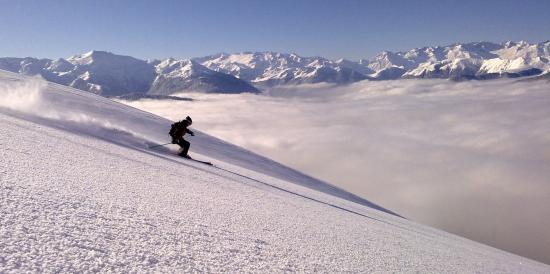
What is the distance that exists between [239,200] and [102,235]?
418 cm

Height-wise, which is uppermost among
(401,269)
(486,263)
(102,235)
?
(102,235)

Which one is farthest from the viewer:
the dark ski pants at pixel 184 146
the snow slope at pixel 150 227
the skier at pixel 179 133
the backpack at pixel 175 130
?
the backpack at pixel 175 130

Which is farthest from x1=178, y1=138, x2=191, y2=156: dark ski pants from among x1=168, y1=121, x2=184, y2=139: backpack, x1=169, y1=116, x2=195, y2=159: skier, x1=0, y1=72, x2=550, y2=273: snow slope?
x1=0, y1=72, x2=550, y2=273: snow slope

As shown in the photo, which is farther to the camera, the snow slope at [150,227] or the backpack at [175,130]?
the backpack at [175,130]

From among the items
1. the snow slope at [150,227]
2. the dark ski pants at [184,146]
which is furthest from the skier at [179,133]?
the snow slope at [150,227]

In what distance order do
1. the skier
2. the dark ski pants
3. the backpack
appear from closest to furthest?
the dark ski pants < the skier < the backpack

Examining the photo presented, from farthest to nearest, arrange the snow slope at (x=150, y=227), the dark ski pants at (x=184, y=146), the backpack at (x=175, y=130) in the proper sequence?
the backpack at (x=175, y=130), the dark ski pants at (x=184, y=146), the snow slope at (x=150, y=227)

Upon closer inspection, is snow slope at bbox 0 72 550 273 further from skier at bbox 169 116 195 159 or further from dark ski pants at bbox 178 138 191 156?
skier at bbox 169 116 195 159

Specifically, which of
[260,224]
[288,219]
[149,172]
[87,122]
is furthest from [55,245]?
[87,122]

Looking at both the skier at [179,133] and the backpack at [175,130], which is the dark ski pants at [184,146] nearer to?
the skier at [179,133]

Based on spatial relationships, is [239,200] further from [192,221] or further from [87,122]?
[87,122]

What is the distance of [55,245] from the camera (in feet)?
10.7

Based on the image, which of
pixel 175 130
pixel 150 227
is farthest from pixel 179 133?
pixel 150 227

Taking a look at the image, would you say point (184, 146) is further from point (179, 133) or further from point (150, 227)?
point (150, 227)
